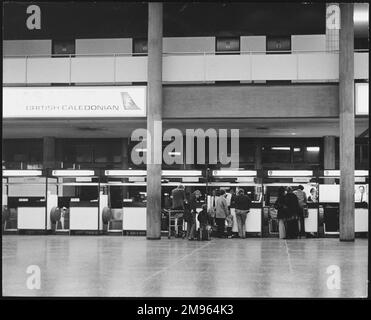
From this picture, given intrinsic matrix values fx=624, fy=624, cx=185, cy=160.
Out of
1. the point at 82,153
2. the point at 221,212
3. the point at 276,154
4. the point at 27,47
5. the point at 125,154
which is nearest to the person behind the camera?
the point at 221,212

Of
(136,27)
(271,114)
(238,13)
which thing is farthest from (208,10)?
(271,114)

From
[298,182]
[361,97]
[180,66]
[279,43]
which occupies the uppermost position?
[279,43]

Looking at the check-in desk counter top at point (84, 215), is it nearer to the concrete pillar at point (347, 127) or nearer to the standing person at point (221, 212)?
the standing person at point (221, 212)

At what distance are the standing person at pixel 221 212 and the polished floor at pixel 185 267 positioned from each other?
1293 mm

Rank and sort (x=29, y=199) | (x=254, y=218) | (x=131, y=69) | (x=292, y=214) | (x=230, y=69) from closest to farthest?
(x=292, y=214) < (x=230, y=69) < (x=254, y=218) < (x=131, y=69) < (x=29, y=199)

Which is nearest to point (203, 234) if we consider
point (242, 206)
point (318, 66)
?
point (242, 206)

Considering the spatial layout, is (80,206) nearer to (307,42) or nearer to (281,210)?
(281,210)

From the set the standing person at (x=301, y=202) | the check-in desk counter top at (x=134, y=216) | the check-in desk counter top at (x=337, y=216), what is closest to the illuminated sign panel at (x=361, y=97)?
the standing person at (x=301, y=202)

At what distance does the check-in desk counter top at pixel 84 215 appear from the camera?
22.6 m

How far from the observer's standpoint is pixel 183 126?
2442 centimetres

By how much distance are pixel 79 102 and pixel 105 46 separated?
5162mm

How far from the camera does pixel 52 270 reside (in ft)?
40.0

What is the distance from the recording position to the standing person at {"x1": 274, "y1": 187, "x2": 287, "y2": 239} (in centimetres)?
2064
